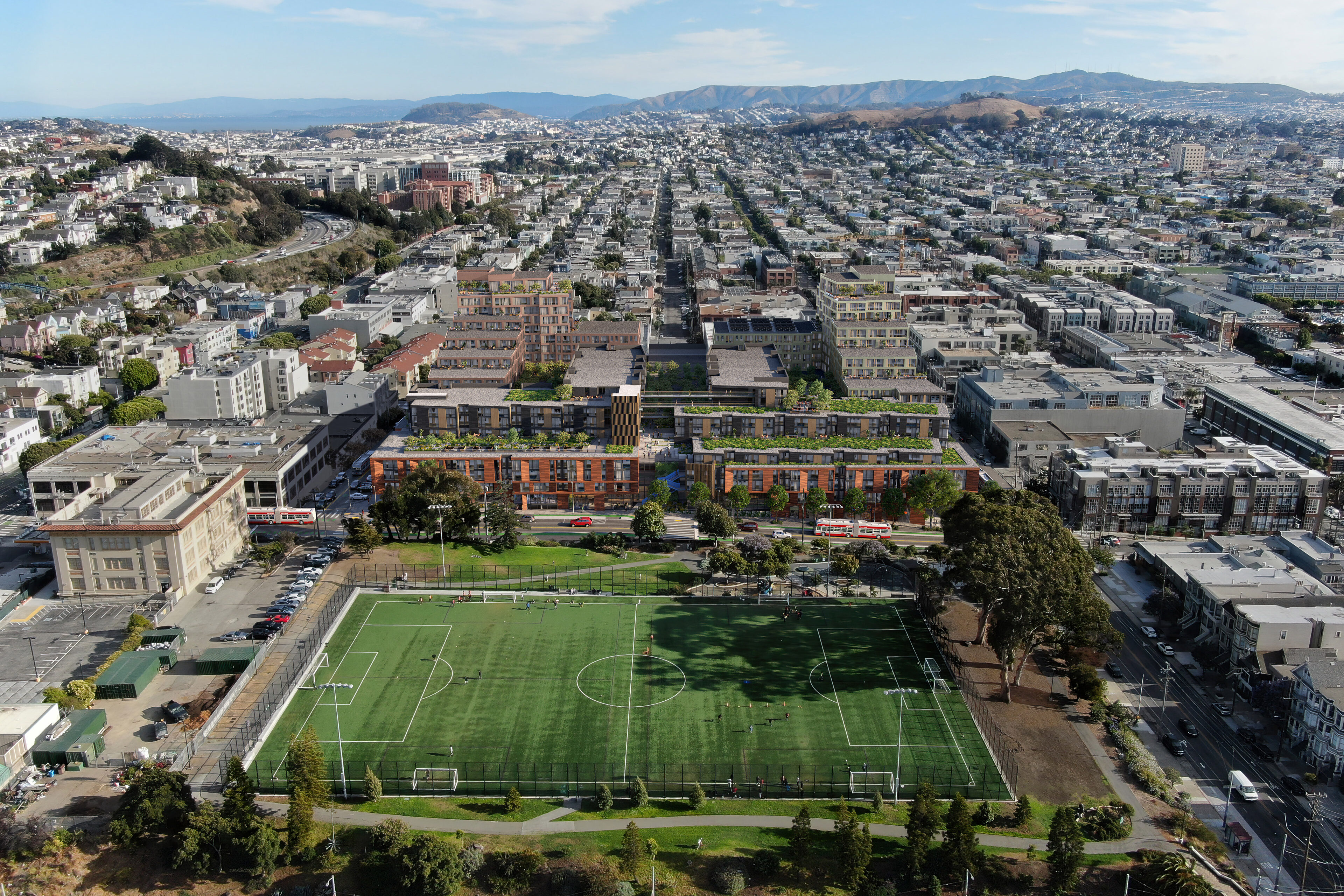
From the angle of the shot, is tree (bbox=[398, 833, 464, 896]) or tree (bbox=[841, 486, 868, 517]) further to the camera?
tree (bbox=[841, 486, 868, 517])

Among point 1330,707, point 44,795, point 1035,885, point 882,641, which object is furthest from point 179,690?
point 1330,707

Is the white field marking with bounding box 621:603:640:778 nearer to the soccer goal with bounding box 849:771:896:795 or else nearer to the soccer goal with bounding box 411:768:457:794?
the soccer goal with bounding box 411:768:457:794

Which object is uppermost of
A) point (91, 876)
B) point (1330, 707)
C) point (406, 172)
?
point (406, 172)

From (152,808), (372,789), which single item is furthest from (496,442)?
(152,808)

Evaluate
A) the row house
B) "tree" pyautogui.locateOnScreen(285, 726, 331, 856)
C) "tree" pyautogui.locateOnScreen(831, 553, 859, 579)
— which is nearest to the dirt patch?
"tree" pyautogui.locateOnScreen(831, 553, 859, 579)

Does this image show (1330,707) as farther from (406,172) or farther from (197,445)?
(406,172)

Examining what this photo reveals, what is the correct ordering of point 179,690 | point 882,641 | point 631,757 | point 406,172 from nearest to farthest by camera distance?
point 631,757 < point 179,690 < point 882,641 < point 406,172

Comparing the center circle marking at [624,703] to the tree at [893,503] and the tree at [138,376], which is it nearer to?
the tree at [893,503]
